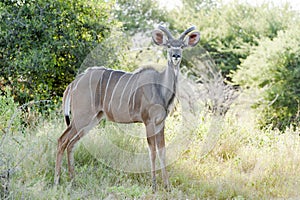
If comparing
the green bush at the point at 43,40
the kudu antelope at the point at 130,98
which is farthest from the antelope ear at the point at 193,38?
the green bush at the point at 43,40

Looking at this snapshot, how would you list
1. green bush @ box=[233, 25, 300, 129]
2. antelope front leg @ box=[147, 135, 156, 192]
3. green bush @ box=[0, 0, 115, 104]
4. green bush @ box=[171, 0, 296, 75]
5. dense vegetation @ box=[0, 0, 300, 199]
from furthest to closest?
green bush @ box=[171, 0, 296, 75], green bush @ box=[233, 25, 300, 129], green bush @ box=[0, 0, 115, 104], antelope front leg @ box=[147, 135, 156, 192], dense vegetation @ box=[0, 0, 300, 199]

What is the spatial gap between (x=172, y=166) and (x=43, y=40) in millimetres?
2584

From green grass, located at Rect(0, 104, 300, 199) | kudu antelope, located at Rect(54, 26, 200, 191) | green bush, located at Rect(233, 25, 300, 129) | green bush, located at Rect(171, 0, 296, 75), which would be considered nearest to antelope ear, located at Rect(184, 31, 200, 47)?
kudu antelope, located at Rect(54, 26, 200, 191)

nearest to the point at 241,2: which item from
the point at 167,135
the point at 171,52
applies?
the point at 167,135

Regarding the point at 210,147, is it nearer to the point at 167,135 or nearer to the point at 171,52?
the point at 167,135

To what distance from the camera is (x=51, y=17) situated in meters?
5.65

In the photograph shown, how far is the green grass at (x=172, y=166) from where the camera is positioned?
3.45 metres

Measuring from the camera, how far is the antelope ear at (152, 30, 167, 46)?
12.8 ft

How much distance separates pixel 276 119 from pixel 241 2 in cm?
653

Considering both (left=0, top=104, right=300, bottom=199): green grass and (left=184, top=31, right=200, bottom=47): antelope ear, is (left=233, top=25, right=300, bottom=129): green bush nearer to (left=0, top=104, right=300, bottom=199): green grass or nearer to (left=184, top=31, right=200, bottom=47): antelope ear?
(left=0, top=104, right=300, bottom=199): green grass

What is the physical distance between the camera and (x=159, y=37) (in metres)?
3.96

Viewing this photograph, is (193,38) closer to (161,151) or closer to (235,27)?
(161,151)

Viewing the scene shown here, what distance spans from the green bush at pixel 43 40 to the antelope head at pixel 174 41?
6.60ft

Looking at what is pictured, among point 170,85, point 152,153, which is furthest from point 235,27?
point 152,153
